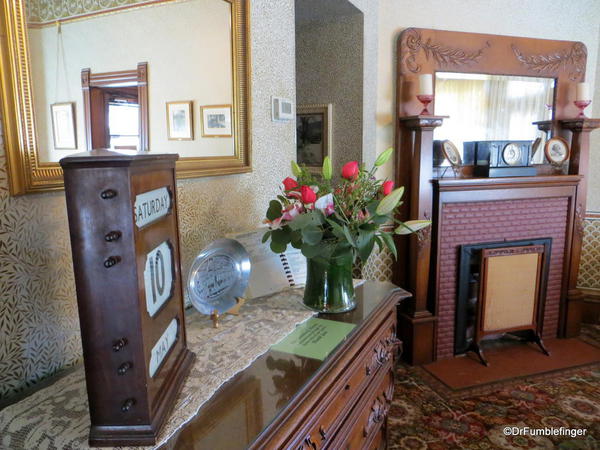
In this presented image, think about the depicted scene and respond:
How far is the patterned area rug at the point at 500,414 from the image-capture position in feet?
6.89

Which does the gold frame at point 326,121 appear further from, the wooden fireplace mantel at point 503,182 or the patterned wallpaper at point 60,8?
the patterned wallpaper at point 60,8

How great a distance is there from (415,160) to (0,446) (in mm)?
2449

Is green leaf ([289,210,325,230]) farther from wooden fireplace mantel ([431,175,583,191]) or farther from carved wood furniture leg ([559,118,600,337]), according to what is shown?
carved wood furniture leg ([559,118,600,337])

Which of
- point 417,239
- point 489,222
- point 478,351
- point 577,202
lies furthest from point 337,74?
point 478,351

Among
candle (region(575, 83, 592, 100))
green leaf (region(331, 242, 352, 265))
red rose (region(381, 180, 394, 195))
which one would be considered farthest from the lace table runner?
candle (region(575, 83, 592, 100))

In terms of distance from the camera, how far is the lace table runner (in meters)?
0.67

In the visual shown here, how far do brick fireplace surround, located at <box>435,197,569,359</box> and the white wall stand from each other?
0.58 m

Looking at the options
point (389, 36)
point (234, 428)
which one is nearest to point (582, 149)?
point (389, 36)

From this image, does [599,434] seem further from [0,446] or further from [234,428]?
[0,446]

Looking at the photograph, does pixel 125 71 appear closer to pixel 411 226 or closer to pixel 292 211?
pixel 292 211

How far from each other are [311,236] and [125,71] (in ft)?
1.93

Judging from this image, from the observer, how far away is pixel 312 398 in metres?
0.81

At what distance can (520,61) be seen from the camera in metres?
2.96

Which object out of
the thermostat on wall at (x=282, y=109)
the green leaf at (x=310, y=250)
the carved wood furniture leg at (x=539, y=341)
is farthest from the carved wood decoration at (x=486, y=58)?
the green leaf at (x=310, y=250)
